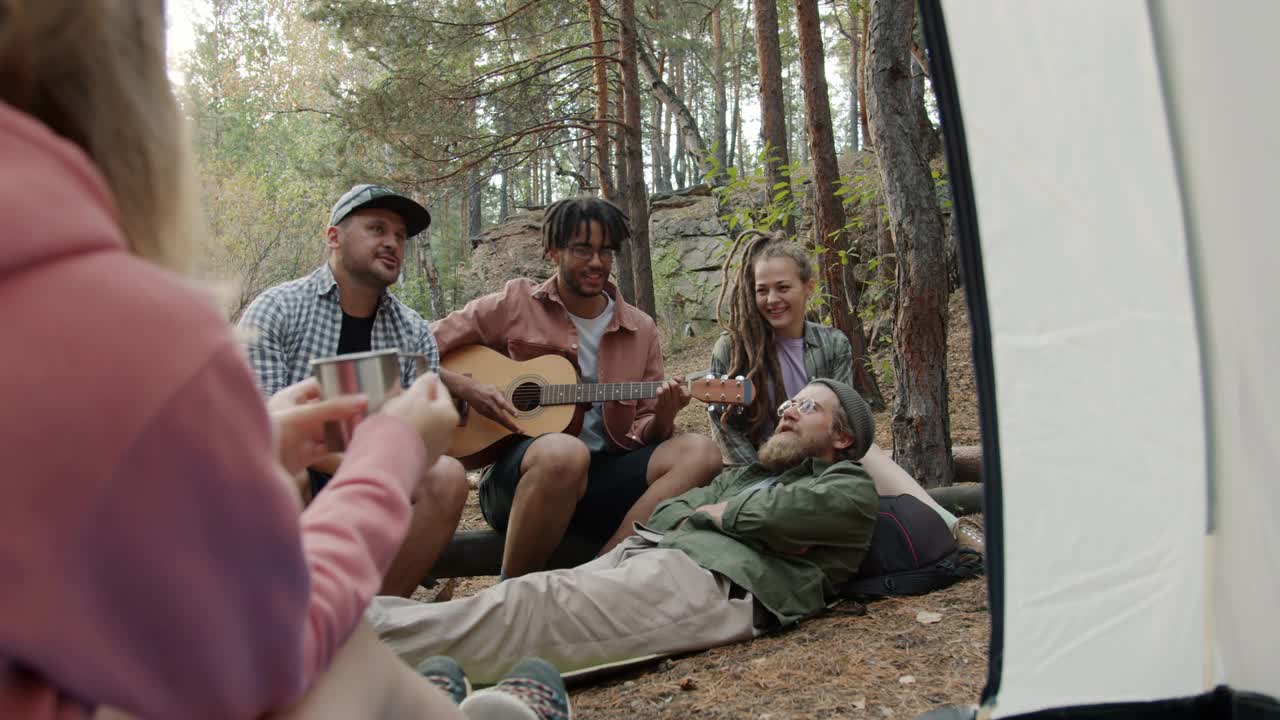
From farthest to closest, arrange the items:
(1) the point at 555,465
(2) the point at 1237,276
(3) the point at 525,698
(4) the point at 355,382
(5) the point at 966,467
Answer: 1. (5) the point at 966,467
2. (1) the point at 555,465
3. (3) the point at 525,698
4. (2) the point at 1237,276
5. (4) the point at 355,382

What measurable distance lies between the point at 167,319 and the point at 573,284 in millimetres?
3326

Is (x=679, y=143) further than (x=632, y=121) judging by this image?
Yes

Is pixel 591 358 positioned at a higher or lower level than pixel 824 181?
lower

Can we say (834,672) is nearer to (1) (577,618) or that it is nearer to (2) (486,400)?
(1) (577,618)

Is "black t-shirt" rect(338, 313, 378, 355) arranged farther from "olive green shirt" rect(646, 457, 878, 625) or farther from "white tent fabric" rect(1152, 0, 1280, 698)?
"white tent fabric" rect(1152, 0, 1280, 698)

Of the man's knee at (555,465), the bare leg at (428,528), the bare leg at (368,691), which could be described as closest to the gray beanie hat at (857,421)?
the man's knee at (555,465)

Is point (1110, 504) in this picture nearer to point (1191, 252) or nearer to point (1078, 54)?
point (1191, 252)

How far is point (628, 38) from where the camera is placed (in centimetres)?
869

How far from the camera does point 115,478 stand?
0.68 meters

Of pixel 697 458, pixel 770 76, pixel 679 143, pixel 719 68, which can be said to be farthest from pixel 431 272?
pixel 697 458

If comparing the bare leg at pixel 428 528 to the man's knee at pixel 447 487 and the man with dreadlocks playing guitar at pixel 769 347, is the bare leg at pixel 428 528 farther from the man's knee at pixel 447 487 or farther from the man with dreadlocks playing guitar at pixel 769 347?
the man with dreadlocks playing guitar at pixel 769 347

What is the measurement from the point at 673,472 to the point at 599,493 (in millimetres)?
340

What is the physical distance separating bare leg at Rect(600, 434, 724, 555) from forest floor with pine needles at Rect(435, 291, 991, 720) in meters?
0.84

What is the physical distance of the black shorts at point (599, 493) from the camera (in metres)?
3.63
